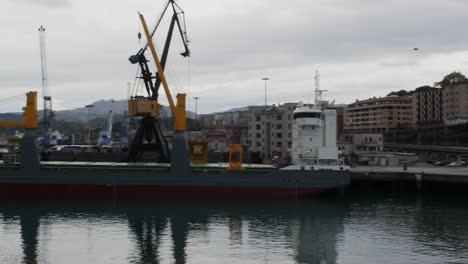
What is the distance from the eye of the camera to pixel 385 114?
114812 millimetres

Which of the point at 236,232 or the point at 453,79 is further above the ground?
the point at 453,79

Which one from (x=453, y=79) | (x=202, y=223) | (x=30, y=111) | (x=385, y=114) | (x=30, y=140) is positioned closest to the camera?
(x=202, y=223)

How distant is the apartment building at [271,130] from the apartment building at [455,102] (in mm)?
48963

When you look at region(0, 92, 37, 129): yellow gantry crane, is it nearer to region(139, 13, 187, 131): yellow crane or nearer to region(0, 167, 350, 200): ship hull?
region(0, 167, 350, 200): ship hull

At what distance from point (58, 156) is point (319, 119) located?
90.1 ft

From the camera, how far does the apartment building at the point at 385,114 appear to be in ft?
378

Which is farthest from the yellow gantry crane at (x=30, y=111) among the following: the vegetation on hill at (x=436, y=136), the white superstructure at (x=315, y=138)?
the vegetation on hill at (x=436, y=136)

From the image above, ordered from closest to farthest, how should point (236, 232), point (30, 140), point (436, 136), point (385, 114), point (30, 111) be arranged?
1. point (236, 232)
2. point (30, 140)
3. point (30, 111)
4. point (436, 136)
5. point (385, 114)

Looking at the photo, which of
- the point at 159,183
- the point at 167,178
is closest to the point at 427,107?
the point at 167,178

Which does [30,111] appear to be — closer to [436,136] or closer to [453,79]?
[436,136]

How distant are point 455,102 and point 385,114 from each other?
15.0m

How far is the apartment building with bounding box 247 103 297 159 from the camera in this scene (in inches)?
2808

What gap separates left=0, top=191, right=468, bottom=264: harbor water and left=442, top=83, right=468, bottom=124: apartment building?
78817 millimetres

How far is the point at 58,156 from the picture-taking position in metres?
50.8
